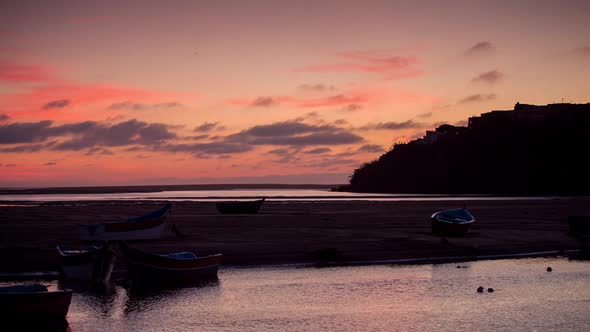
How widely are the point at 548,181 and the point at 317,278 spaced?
153737mm

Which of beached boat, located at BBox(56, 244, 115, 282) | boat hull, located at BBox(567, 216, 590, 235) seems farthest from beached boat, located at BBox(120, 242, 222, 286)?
boat hull, located at BBox(567, 216, 590, 235)

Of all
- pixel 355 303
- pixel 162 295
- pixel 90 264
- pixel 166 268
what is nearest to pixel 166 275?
pixel 166 268

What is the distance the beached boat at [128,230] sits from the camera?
129 feet

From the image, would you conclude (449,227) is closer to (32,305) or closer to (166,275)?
(166,275)

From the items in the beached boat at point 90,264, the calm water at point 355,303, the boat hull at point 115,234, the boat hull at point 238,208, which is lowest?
the calm water at point 355,303

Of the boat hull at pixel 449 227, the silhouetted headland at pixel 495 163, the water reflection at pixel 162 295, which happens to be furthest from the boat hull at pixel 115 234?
the silhouetted headland at pixel 495 163

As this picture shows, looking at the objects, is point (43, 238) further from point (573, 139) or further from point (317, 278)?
point (573, 139)

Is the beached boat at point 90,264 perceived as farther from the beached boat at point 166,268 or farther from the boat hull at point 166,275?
the boat hull at point 166,275

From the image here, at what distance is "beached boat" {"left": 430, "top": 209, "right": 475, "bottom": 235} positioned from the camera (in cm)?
4369

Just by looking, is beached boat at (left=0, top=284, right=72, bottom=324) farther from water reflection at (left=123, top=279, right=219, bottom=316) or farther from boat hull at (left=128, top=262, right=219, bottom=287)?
boat hull at (left=128, top=262, right=219, bottom=287)

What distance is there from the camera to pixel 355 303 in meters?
24.7

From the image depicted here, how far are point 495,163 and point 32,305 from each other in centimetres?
17359

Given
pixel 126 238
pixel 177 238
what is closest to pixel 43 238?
pixel 126 238

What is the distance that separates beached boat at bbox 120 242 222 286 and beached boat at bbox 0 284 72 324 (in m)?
7.25
